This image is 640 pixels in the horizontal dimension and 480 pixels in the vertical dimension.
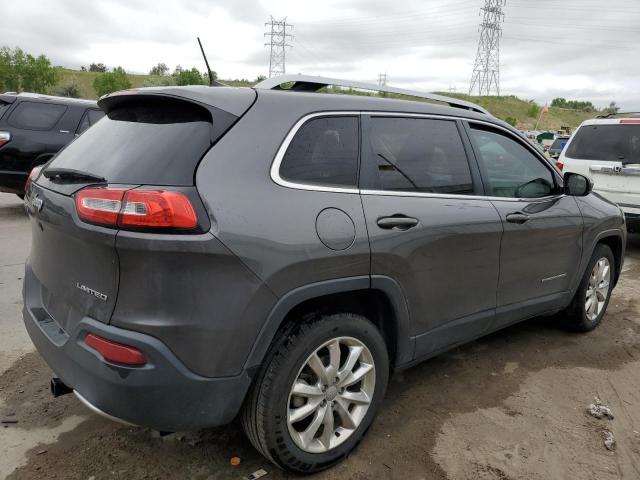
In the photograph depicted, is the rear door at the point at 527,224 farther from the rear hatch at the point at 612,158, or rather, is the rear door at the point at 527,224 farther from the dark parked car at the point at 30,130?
the dark parked car at the point at 30,130

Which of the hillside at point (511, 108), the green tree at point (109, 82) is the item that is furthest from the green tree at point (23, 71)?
the hillside at point (511, 108)

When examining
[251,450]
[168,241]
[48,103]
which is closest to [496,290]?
[251,450]

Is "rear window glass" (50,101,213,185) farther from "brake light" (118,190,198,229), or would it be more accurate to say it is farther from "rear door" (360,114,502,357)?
"rear door" (360,114,502,357)

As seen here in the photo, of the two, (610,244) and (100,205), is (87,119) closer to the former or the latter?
(100,205)

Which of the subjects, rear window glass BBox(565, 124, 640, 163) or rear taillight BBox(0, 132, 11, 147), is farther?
rear taillight BBox(0, 132, 11, 147)

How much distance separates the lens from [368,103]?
2.75m

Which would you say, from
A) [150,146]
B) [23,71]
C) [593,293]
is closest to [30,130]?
[150,146]

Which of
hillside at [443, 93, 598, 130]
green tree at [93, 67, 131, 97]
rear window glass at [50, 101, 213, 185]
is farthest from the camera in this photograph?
hillside at [443, 93, 598, 130]

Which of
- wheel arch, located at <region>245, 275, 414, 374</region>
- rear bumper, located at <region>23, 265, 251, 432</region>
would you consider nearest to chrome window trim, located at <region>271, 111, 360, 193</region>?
wheel arch, located at <region>245, 275, 414, 374</region>

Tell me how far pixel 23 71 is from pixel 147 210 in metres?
65.2

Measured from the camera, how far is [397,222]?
2.59 m

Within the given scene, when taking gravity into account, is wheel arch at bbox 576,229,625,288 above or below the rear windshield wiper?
below

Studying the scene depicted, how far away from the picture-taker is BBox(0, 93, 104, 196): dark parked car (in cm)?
805

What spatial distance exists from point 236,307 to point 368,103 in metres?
1.34
